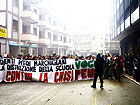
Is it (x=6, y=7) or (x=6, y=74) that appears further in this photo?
(x=6, y=7)

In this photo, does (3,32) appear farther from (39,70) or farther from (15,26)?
(39,70)

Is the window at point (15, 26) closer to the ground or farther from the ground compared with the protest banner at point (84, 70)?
farther from the ground

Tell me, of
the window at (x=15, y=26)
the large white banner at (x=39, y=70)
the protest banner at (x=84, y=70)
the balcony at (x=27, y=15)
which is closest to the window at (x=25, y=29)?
the balcony at (x=27, y=15)

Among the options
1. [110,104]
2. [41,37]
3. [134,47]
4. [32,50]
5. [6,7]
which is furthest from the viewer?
[41,37]

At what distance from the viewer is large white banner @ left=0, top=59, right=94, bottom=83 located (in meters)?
9.30

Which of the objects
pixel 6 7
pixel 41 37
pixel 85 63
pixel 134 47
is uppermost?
pixel 6 7

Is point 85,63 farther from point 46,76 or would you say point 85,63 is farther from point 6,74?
point 6,74

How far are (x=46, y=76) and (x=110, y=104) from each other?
16.7 ft

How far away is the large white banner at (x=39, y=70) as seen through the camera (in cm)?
930

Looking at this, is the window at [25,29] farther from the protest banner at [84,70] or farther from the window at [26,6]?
the protest banner at [84,70]

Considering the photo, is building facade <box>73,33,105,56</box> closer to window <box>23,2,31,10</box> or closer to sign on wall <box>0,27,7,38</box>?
window <box>23,2,31,10</box>

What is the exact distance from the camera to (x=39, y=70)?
9.48 m

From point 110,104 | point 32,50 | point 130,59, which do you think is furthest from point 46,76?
point 32,50

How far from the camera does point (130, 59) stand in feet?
40.3
